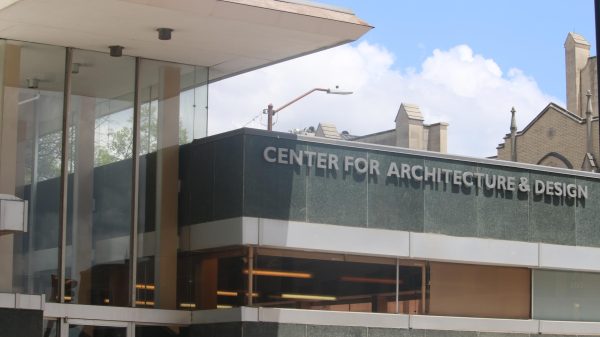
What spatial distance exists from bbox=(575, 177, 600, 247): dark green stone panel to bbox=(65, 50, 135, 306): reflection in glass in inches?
342

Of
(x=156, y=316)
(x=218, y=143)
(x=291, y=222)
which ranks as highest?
(x=218, y=143)

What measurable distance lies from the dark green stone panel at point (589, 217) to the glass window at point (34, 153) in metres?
9.96

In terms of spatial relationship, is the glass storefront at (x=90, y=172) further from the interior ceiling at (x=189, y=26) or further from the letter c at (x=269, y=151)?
the letter c at (x=269, y=151)

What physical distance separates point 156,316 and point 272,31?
207 inches

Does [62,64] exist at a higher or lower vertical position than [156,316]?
higher

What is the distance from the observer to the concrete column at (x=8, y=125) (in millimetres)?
20531

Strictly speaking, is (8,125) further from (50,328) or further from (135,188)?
(50,328)

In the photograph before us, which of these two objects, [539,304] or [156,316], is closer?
[156,316]

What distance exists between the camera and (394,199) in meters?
22.1

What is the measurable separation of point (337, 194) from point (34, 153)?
5.20 m

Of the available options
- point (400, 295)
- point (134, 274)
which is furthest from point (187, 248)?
point (400, 295)

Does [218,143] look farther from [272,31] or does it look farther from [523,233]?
[523,233]

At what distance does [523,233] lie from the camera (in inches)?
922

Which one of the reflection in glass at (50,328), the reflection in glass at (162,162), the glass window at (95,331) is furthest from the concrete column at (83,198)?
the reflection in glass at (162,162)
